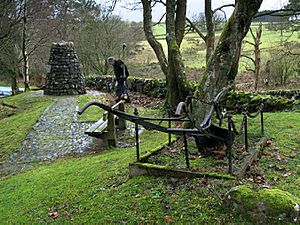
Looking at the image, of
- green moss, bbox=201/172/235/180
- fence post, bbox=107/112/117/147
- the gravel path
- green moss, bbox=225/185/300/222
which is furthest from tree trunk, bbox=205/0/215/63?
green moss, bbox=225/185/300/222

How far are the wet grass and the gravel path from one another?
0.25 meters

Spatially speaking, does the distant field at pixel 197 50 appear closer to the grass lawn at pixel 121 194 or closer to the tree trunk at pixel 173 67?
the tree trunk at pixel 173 67

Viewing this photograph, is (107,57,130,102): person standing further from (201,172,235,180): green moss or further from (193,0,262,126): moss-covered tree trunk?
(201,172,235,180): green moss

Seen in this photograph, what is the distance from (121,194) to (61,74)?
17.5m

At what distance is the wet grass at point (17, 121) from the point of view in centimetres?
993

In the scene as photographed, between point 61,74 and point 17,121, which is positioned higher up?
point 61,74

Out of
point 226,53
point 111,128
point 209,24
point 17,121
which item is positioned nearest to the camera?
point 226,53

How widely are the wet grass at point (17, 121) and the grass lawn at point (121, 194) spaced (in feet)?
11.4

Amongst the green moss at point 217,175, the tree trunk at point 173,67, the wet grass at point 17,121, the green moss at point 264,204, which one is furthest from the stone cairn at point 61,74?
the green moss at point 264,204

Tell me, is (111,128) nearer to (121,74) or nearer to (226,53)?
(226,53)

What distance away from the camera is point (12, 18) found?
816 inches

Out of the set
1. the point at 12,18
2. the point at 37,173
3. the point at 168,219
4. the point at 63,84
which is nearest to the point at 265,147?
the point at 168,219

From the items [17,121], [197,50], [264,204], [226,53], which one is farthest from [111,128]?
[197,50]

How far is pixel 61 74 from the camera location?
20.8 meters
